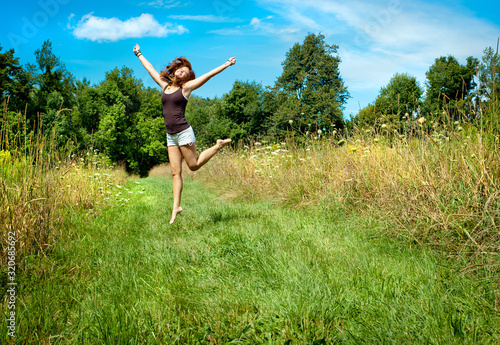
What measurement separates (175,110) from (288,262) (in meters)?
2.63

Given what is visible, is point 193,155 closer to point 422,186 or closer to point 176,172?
point 176,172

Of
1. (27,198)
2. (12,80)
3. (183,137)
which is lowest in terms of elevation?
(27,198)

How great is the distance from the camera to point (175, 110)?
4.18m

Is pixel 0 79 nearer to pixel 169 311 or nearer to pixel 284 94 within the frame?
pixel 169 311

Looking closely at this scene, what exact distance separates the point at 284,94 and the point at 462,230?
117 ft

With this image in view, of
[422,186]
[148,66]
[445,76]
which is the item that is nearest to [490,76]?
[422,186]

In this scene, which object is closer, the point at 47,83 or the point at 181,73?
the point at 181,73

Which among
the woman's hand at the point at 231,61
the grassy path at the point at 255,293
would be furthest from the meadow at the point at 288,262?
the woman's hand at the point at 231,61

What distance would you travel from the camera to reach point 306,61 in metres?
36.3

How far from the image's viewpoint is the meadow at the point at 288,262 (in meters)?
1.71

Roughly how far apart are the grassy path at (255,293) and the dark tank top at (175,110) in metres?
1.57

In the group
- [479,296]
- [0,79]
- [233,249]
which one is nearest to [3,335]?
[233,249]

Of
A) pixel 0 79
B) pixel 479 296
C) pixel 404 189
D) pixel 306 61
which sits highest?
pixel 306 61

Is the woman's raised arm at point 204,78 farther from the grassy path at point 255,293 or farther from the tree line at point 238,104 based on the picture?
the tree line at point 238,104
